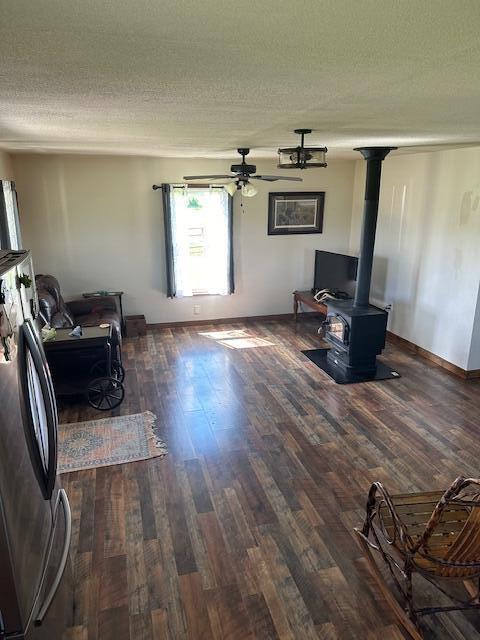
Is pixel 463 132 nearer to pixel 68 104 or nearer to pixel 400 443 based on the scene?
pixel 400 443

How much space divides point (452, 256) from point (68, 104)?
4340 millimetres

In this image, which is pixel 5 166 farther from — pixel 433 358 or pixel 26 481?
pixel 433 358

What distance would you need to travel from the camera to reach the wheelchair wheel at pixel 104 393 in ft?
14.1

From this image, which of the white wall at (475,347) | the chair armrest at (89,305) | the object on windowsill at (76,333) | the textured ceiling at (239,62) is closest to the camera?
the textured ceiling at (239,62)

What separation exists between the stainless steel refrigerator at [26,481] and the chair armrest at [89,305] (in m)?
3.90

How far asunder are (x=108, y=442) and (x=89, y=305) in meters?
2.58

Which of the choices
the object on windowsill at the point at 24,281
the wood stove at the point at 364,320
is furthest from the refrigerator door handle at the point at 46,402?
the wood stove at the point at 364,320

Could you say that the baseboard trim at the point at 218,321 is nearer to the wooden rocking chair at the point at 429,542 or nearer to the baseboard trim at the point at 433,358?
the baseboard trim at the point at 433,358

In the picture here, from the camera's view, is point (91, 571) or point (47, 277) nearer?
point (91, 571)

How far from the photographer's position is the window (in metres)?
6.23

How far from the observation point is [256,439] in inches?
149

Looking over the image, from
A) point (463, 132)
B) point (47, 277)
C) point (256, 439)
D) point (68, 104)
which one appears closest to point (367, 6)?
point (68, 104)

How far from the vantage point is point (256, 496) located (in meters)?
3.09

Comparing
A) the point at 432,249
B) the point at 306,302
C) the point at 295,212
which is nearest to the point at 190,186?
the point at 295,212
